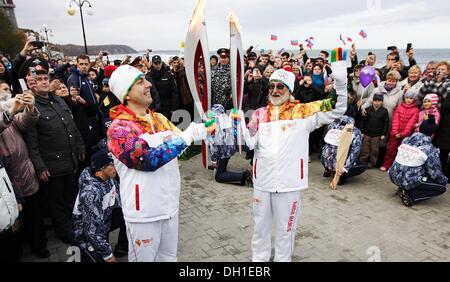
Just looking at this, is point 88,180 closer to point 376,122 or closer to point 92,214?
point 92,214

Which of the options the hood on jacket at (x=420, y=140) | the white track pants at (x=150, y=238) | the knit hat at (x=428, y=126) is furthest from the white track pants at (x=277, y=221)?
the knit hat at (x=428, y=126)

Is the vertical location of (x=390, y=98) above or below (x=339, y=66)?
below

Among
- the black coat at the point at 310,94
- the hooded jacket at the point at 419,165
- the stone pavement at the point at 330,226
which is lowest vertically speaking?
the stone pavement at the point at 330,226

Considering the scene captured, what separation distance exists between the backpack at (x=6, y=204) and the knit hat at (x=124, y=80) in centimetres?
130

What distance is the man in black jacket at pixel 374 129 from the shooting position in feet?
20.7

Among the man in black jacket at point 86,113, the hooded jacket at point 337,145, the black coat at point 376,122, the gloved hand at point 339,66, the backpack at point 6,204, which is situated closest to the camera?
the backpack at point 6,204

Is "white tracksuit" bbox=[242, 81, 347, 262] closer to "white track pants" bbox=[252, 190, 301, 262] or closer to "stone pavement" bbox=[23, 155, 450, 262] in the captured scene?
"white track pants" bbox=[252, 190, 301, 262]

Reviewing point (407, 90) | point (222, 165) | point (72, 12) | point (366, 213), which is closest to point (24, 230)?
point (222, 165)

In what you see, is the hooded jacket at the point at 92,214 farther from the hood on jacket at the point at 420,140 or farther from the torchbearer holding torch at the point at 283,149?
the hood on jacket at the point at 420,140

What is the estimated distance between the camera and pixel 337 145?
5668mm

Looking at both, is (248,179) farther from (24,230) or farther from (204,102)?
(24,230)

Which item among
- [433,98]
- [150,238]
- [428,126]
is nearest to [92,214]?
[150,238]

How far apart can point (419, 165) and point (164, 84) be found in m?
5.26

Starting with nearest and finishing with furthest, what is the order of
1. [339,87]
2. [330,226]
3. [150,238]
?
[150,238] → [339,87] → [330,226]
